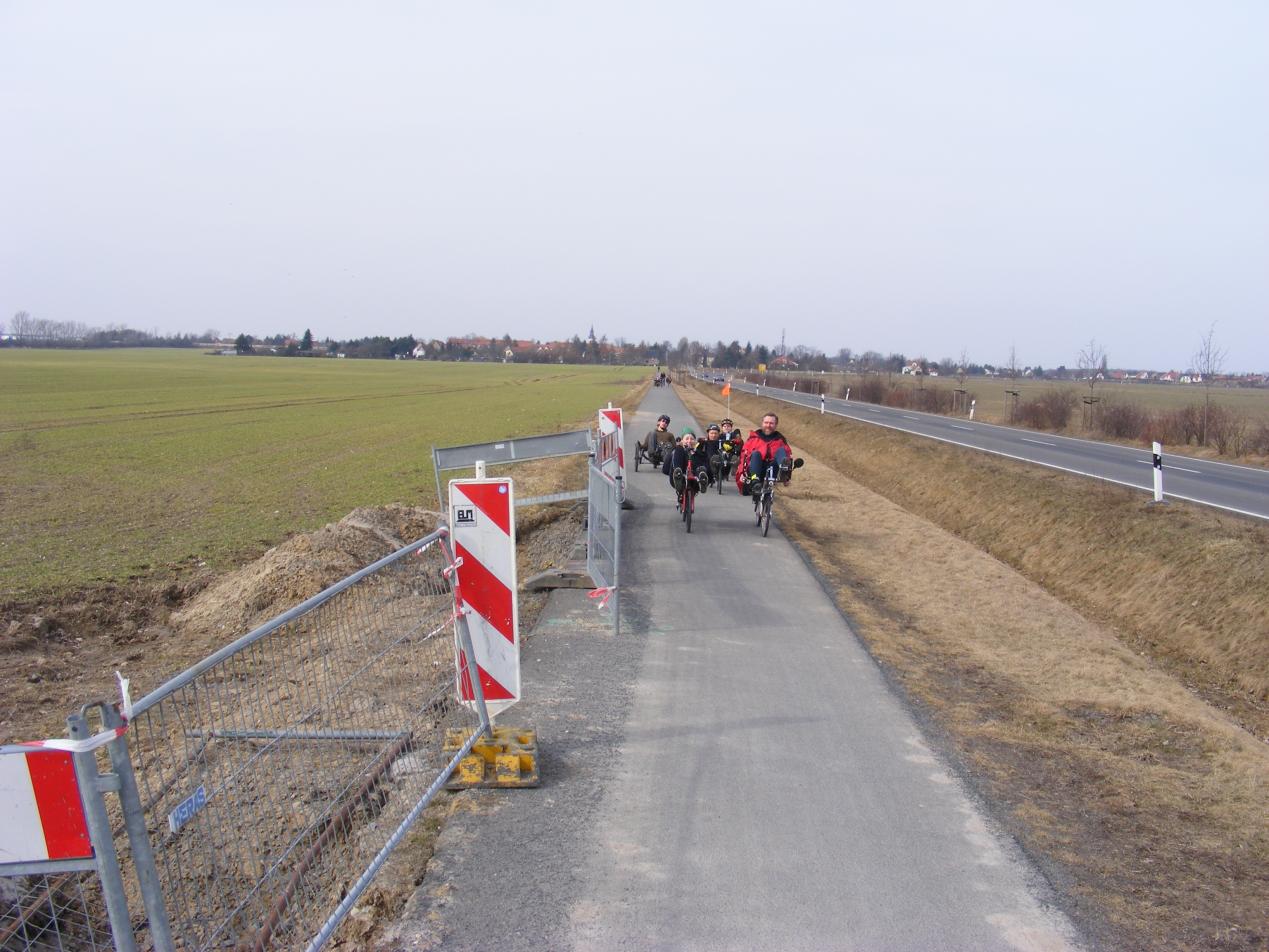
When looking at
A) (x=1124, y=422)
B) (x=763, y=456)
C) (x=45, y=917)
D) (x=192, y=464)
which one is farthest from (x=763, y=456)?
(x=1124, y=422)

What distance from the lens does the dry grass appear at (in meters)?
4.71

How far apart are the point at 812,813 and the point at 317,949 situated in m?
2.59

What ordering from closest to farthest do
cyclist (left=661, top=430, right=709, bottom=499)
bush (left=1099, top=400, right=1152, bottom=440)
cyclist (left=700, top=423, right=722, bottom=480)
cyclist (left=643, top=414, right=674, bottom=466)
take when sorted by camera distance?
cyclist (left=661, top=430, right=709, bottom=499)
cyclist (left=700, top=423, right=722, bottom=480)
cyclist (left=643, top=414, right=674, bottom=466)
bush (left=1099, top=400, right=1152, bottom=440)

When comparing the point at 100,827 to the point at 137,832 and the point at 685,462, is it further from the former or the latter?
the point at 685,462

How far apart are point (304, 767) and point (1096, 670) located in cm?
664

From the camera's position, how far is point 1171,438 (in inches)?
1232

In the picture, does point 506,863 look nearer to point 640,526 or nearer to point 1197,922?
point 1197,922

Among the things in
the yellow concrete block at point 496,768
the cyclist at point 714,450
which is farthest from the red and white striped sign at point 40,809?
the cyclist at point 714,450

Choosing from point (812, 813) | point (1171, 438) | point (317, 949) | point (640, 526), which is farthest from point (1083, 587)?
point (1171, 438)

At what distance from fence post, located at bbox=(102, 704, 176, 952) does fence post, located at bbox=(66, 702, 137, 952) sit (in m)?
0.05

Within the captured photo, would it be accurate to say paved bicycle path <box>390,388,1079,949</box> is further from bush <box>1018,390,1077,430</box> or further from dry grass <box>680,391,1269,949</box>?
bush <box>1018,390,1077,430</box>

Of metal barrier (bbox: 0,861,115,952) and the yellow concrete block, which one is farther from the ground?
the yellow concrete block

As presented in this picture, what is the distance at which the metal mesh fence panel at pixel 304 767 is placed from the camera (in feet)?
11.1

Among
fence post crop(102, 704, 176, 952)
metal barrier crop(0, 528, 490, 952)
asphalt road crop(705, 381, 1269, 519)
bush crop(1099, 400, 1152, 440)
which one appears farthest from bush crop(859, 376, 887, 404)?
fence post crop(102, 704, 176, 952)
